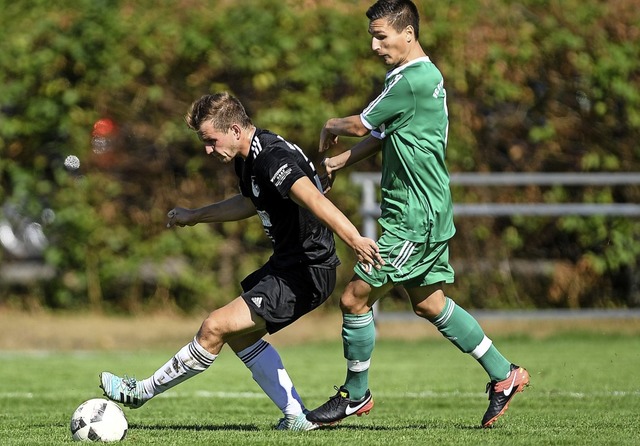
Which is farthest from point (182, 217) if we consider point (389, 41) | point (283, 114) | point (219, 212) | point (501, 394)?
point (283, 114)

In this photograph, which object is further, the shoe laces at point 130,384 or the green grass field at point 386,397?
the shoe laces at point 130,384

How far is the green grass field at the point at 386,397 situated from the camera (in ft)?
18.5

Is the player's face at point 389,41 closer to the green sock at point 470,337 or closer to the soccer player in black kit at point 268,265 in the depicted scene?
the soccer player in black kit at point 268,265

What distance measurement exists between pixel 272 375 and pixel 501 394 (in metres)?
1.17

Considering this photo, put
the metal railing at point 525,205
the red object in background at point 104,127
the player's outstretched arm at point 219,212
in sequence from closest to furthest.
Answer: the player's outstretched arm at point 219,212 < the metal railing at point 525,205 < the red object in background at point 104,127

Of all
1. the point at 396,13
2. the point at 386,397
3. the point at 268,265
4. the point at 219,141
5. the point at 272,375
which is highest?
the point at 396,13

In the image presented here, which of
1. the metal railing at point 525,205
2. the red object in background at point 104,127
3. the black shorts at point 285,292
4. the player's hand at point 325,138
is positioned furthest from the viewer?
the red object in background at point 104,127

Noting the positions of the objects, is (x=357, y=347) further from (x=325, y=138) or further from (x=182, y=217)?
(x=182, y=217)

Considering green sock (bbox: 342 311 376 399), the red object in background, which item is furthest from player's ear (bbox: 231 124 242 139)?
the red object in background

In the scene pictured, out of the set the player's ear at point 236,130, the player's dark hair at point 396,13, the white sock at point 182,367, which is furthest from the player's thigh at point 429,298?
the player's dark hair at point 396,13

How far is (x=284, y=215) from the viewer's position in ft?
19.2

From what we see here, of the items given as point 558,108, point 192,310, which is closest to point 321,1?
point 558,108

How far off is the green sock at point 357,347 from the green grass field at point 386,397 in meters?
0.23

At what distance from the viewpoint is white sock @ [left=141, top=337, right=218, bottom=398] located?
5.77 m
